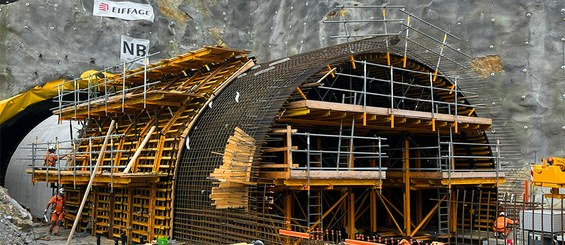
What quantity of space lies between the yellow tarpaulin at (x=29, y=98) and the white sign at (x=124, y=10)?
4.28 m

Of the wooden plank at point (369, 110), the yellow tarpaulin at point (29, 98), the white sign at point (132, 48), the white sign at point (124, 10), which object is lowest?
the wooden plank at point (369, 110)

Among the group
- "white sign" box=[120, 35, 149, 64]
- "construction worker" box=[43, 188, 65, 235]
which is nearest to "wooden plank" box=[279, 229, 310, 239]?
"construction worker" box=[43, 188, 65, 235]

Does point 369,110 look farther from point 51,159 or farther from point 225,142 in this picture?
point 51,159

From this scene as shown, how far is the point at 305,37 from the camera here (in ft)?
123

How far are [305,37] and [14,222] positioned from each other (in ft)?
73.6

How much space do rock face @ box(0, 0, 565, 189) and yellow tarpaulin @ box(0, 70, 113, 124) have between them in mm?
468

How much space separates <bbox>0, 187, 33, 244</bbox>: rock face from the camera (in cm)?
1598

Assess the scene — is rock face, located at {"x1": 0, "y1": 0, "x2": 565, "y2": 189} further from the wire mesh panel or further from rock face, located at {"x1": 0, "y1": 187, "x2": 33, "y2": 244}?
rock face, located at {"x1": 0, "y1": 187, "x2": 33, "y2": 244}

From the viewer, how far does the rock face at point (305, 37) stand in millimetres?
26984

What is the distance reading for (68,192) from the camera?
82.3 ft

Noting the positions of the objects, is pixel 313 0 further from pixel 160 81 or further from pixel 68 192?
pixel 68 192

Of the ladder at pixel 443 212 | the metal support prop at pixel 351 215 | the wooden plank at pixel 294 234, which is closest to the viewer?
the wooden plank at pixel 294 234

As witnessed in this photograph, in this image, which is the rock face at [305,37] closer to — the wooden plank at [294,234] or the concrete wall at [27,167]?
the concrete wall at [27,167]

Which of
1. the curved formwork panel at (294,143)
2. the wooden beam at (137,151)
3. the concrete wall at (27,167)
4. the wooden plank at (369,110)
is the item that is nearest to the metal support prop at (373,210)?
the curved formwork panel at (294,143)
